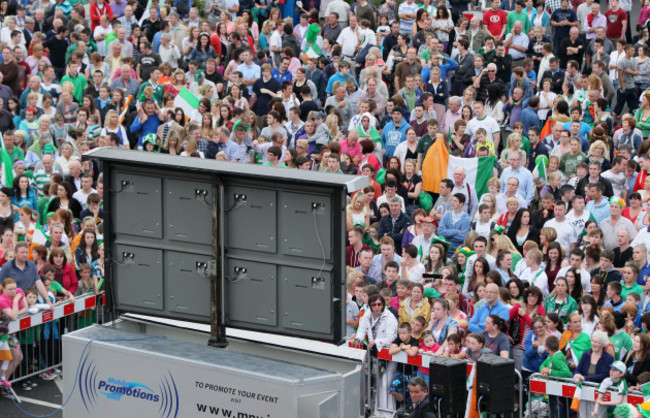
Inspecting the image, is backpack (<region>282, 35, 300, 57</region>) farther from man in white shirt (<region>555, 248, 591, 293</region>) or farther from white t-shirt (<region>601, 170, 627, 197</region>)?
man in white shirt (<region>555, 248, 591, 293</region>)

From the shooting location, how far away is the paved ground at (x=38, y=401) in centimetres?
1525

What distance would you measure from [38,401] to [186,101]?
8187 millimetres

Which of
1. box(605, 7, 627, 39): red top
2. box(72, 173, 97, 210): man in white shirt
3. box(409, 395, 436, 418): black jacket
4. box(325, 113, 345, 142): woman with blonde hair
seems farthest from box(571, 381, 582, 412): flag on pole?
box(605, 7, 627, 39): red top

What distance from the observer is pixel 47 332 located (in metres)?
16.1

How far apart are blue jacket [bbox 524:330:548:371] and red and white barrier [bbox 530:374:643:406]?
1.78 feet

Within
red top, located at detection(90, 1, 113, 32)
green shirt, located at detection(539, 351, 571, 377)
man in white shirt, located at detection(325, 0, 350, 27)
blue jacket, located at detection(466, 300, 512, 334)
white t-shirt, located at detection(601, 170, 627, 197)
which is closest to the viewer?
green shirt, located at detection(539, 351, 571, 377)

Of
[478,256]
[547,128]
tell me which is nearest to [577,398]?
[478,256]

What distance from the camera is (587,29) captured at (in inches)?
960

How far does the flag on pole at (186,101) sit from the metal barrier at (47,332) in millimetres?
6577

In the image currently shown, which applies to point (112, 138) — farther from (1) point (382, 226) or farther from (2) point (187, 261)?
(2) point (187, 261)

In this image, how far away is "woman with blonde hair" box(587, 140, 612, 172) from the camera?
1852 centimetres

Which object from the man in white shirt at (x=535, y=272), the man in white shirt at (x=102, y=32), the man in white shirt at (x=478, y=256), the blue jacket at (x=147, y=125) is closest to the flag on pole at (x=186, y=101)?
the blue jacket at (x=147, y=125)

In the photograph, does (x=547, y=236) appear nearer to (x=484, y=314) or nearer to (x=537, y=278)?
(x=537, y=278)

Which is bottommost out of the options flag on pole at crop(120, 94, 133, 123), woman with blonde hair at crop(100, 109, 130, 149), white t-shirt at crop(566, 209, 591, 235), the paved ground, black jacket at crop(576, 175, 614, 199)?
the paved ground
